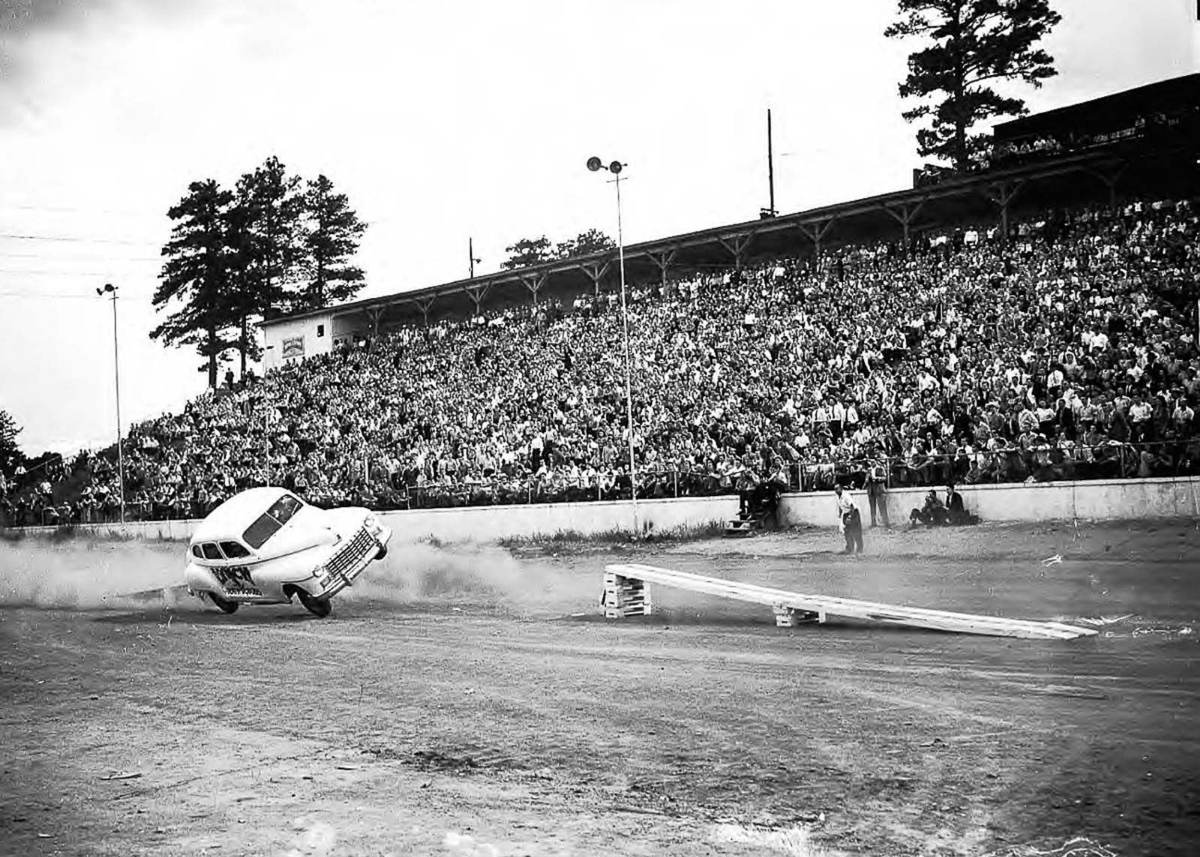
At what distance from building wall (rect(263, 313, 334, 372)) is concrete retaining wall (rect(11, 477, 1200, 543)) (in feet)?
70.8

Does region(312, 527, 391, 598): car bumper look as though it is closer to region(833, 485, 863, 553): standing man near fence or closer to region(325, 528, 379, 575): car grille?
region(325, 528, 379, 575): car grille

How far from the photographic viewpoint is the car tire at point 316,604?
19734 mm

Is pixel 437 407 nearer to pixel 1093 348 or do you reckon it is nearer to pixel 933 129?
pixel 933 129

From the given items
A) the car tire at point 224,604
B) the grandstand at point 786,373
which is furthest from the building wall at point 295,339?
the car tire at point 224,604

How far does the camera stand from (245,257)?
81.4 meters

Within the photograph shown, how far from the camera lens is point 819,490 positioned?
29625mm

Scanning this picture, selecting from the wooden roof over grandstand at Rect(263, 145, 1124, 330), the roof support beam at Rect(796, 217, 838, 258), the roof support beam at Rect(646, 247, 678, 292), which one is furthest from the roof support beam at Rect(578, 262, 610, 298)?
the roof support beam at Rect(796, 217, 838, 258)

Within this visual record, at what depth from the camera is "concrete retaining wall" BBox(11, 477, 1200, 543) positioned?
77.6 feet

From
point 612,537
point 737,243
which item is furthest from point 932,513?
point 737,243

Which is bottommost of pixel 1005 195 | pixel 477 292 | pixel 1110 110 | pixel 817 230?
pixel 1005 195

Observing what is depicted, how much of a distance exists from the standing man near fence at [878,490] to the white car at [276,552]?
12.5 m

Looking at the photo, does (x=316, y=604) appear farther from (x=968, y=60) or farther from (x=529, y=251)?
(x=529, y=251)

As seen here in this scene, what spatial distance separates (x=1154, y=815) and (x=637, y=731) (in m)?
3.95

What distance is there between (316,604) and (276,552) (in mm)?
1073
